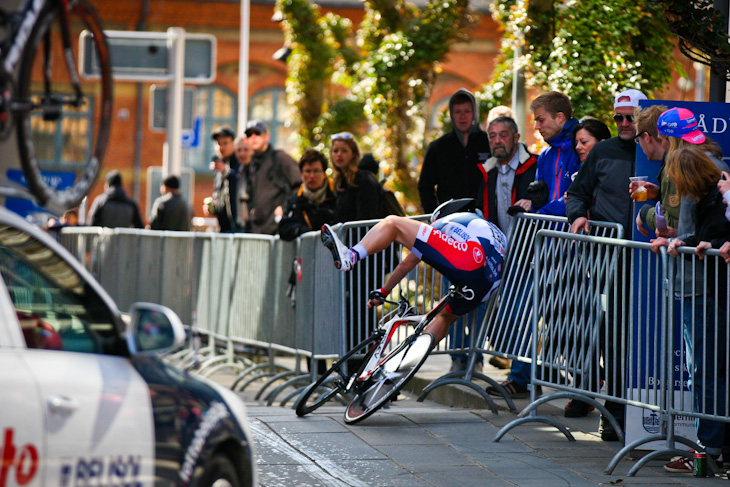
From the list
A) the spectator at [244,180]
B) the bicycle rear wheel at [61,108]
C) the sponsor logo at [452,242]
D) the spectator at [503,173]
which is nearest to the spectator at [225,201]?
the spectator at [244,180]

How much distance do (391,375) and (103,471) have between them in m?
4.53

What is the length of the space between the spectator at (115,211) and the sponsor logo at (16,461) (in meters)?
14.5

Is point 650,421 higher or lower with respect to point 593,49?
lower

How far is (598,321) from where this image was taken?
793 cm

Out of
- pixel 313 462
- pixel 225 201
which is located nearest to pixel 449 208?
pixel 313 462

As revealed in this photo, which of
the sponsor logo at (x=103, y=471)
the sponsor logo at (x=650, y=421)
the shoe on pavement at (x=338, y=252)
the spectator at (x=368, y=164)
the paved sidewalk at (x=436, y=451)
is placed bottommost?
the paved sidewalk at (x=436, y=451)

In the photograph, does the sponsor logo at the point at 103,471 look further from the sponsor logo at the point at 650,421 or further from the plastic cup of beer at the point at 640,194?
the plastic cup of beer at the point at 640,194

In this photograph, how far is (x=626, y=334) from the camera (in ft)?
25.7

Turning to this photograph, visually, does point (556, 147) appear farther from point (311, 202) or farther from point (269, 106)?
point (269, 106)

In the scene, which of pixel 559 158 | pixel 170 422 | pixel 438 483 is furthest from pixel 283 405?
pixel 170 422

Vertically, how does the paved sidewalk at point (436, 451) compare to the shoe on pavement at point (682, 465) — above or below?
below

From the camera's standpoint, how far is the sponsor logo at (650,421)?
7.73m

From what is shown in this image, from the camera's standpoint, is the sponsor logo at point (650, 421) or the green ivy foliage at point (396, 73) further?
the green ivy foliage at point (396, 73)

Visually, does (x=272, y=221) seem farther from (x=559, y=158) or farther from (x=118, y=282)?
(x=559, y=158)
